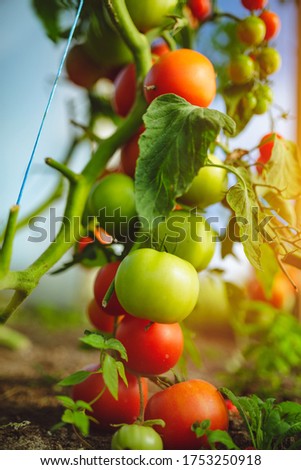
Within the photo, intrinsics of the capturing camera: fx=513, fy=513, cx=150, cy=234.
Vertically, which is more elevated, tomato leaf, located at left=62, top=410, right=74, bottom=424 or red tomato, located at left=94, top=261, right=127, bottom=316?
red tomato, located at left=94, top=261, right=127, bottom=316

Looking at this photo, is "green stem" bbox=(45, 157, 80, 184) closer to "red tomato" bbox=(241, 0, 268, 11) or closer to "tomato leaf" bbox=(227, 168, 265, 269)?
"tomato leaf" bbox=(227, 168, 265, 269)

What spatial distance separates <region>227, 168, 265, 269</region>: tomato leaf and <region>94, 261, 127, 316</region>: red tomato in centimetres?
17

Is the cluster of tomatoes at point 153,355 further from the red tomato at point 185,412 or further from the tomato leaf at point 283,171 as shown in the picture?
the tomato leaf at point 283,171

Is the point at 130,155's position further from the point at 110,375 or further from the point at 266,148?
the point at 110,375

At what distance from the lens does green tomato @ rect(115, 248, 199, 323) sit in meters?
0.50

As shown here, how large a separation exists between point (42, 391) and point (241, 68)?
59 centimetres

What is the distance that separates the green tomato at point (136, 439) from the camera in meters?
0.47

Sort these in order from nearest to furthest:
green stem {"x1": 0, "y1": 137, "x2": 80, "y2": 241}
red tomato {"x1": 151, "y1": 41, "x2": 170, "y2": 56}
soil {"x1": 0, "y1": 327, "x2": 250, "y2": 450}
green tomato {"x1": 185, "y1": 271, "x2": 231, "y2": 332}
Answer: soil {"x1": 0, "y1": 327, "x2": 250, "y2": 450}, red tomato {"x1": 151, "y1": 41, "x2": 170, "y2": 56}, green stem {"x1": 0, "y1": 137, "x2": 80, "y2": 241}, green tomato {"x1": 185, "y1": 271, "x2": 231, "y2": 332}

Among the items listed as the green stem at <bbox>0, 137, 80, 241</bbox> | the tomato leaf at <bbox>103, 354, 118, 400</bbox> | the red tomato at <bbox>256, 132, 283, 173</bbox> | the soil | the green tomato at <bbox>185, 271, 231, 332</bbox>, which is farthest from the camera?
the green tomato at <bbox>185, 271, 231, 332</bbox>

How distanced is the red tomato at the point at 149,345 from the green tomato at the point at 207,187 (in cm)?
15

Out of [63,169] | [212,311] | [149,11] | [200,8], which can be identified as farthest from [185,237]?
[212,311]

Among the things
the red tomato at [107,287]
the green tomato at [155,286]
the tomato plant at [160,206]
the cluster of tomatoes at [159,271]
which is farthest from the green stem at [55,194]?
the green tomato at [155,286]

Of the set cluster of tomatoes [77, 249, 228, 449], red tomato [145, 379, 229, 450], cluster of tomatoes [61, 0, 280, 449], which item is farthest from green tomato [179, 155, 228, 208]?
red tomato [145, 379, 229, 450]

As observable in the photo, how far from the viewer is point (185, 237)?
0.58 m
